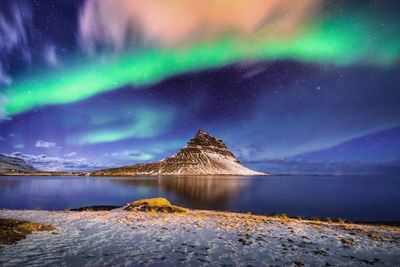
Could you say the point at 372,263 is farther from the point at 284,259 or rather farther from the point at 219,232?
the point at 219,232

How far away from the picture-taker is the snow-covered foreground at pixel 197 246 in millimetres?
13180

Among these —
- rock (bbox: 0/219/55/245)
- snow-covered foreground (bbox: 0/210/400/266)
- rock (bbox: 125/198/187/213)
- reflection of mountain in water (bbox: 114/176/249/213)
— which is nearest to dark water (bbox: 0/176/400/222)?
reflection of mountain in water (bbox: 114/176/249/213)

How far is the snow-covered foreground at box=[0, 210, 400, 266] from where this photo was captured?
43.2 ft

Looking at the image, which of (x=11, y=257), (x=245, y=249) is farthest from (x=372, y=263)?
(x=11, y=257)

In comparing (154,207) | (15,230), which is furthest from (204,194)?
(15,230)

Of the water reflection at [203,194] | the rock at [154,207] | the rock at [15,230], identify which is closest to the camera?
the rock at [15,230]

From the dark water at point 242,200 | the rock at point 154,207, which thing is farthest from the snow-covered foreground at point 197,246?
the dark water at point 242,200

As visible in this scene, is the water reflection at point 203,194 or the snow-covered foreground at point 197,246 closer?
the snow-covered foreground at point 197,246

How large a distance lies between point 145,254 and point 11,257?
6787mm

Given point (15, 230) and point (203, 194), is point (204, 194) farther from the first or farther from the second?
point (15, 230)

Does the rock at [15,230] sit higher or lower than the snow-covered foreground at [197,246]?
higher

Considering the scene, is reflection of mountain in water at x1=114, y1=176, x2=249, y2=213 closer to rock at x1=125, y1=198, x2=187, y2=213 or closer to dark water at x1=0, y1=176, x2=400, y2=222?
dark water at x1=0, y1=176, x2=400, y2=222

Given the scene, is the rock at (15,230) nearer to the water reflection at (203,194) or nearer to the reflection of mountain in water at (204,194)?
the water reflection at (203,194)

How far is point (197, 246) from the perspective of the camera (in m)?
16.1
